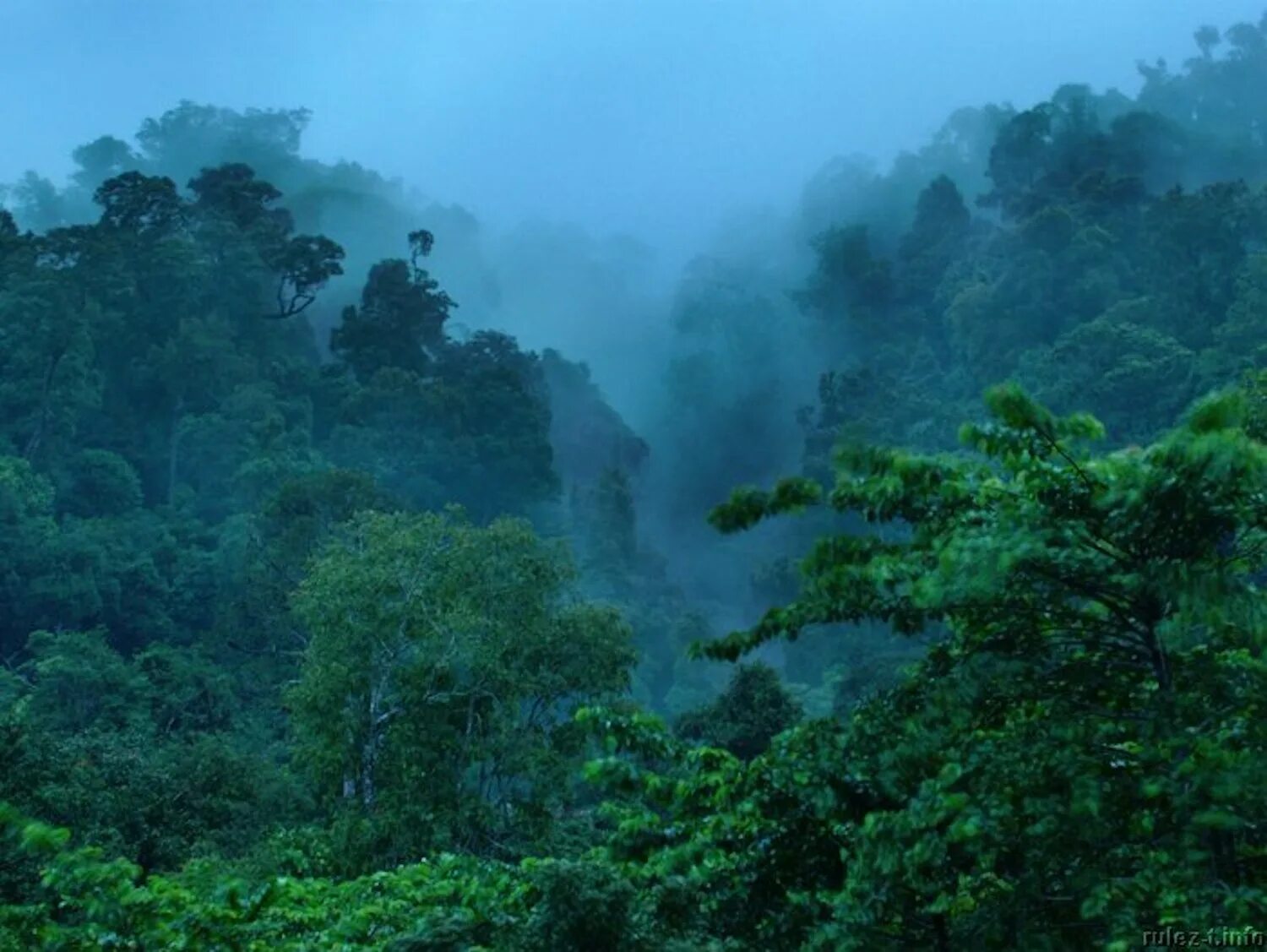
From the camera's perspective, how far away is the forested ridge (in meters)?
4.51

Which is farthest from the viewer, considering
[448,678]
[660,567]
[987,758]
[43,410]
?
[660,567]

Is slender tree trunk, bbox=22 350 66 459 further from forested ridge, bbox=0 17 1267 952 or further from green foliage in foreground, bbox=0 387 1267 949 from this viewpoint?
green foliage in foreground, bbox=0 387 1267 949

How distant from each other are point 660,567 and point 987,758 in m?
46.9

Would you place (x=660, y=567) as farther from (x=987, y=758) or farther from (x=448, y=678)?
(x=987, y=758)

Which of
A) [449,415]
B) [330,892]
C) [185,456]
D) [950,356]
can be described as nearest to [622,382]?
[950,356]

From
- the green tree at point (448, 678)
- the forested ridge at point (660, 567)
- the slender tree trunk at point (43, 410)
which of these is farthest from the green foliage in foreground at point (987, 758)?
the slender tree trunk at point (43, 410)

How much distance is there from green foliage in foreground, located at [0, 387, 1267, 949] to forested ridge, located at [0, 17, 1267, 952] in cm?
2

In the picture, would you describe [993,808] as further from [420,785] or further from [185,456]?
[185,456]

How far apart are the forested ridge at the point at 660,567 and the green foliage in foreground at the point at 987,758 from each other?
2 centimetres

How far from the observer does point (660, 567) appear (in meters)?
51.4

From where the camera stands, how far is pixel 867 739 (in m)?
4.95

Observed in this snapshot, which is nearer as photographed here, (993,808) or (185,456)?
(993,808)

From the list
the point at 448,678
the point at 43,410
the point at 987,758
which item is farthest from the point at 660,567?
the point at 987,758

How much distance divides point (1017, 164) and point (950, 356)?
34.1 feet
